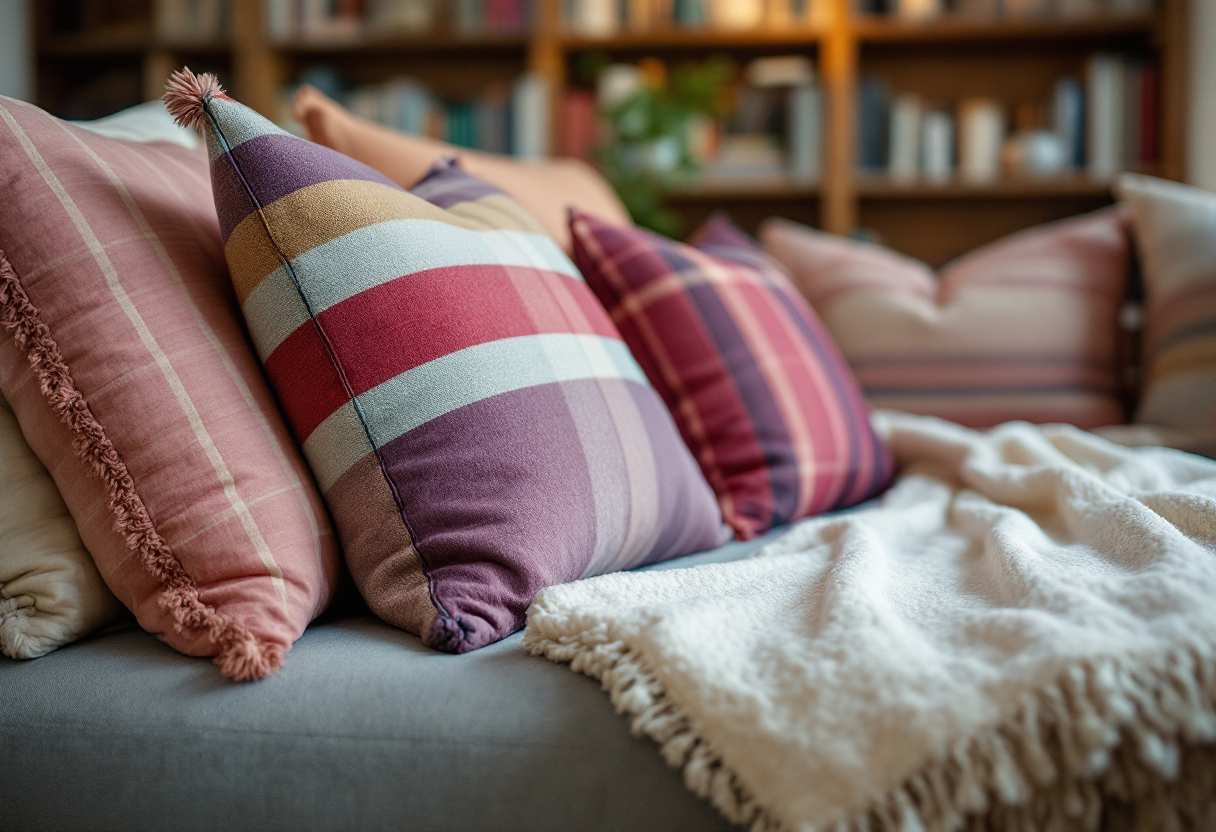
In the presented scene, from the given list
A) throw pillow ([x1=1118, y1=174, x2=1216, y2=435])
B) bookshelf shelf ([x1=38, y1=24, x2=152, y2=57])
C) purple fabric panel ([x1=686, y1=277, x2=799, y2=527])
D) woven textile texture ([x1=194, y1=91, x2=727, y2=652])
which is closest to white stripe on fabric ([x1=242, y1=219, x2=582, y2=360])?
woven textile texture ([x1=194, y1=91, x2=727, y2=652])

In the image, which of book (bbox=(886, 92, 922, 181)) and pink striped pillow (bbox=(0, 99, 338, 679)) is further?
book (bbox=(886, 92, 922, 181))

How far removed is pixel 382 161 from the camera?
3.25 ft

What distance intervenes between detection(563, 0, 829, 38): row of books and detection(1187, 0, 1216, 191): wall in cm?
87

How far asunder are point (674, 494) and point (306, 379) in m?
0.32

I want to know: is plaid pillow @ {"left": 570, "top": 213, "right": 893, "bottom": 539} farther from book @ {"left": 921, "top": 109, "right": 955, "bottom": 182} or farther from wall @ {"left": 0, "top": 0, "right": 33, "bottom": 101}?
wall @ {"left": 0, "top": 0, "right": 33, "bottom": 101}

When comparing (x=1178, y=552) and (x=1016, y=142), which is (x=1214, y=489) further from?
(x=1016, y=142)

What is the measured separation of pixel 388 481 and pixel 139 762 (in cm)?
23

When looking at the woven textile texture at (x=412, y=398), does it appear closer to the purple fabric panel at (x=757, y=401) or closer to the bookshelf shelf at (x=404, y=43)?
the purple fabric panel at (x=757, y=401)

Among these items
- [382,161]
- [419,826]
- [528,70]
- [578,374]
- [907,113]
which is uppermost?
[528,70]

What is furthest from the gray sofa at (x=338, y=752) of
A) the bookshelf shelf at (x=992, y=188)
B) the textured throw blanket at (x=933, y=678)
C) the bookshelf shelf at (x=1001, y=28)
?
the bookshelf shelf at (x=1001, y=28)

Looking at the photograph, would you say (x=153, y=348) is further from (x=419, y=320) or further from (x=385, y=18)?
(x=385, y=18)

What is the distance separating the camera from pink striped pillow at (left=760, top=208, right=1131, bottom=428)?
52.1 inches

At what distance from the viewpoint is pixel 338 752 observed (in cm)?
52

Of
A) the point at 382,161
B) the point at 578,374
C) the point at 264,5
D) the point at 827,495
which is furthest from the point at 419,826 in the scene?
the point at 264,5
